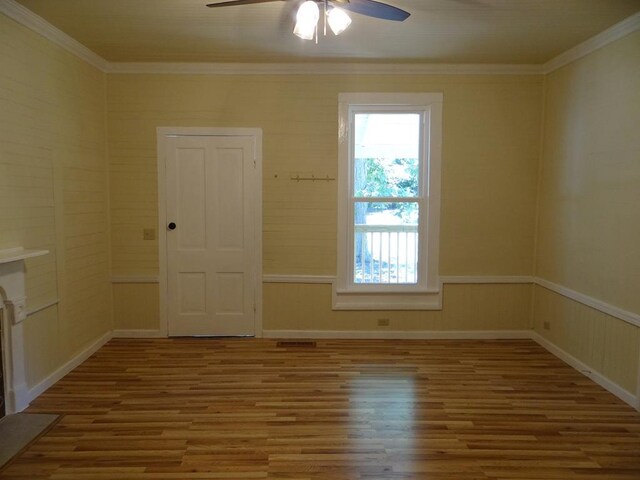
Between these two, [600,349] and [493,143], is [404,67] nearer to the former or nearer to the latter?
[493,143]

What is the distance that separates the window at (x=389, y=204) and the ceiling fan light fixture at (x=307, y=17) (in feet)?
5.81

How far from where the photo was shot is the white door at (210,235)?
4.28 meters

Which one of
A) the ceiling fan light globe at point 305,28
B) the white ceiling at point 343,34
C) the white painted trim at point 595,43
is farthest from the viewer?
the white painted trim at point 595,43

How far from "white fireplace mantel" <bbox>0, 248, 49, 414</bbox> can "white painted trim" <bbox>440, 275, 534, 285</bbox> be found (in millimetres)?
3562

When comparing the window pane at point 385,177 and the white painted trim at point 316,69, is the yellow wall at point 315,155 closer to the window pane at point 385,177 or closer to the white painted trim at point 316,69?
the white painted trim at point 316,69

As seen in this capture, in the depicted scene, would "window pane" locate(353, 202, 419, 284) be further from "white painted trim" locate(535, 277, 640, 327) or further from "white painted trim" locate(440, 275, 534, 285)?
"white painted trim" locate(535, 277, 640, 327)

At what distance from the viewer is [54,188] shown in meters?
3.38

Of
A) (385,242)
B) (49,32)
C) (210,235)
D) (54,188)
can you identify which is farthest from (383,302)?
(49,32)

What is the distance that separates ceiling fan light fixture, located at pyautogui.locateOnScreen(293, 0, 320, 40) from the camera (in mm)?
2393

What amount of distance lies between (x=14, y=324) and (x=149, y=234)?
1610 millimetres

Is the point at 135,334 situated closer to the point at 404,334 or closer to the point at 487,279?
the point at 404,334

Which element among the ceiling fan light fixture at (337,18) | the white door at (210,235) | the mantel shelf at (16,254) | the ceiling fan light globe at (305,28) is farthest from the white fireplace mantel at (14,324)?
the ceiling fan light fixture at (337,18)

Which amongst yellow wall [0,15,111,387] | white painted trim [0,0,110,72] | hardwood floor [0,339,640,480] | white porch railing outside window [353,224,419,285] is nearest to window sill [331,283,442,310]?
white porch railing outside window [353,224,419,285]

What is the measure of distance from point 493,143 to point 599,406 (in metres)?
2.47
